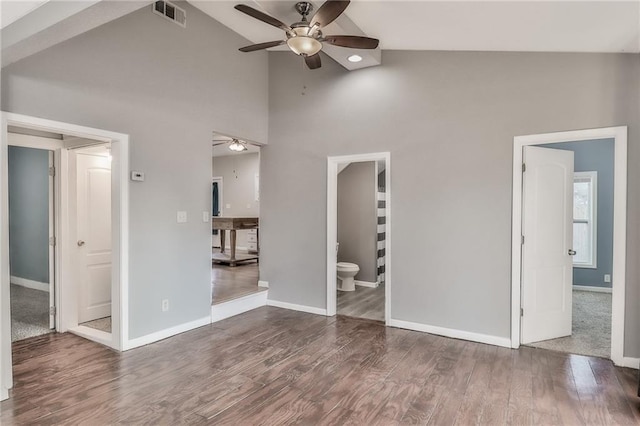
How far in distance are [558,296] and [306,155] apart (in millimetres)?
3483

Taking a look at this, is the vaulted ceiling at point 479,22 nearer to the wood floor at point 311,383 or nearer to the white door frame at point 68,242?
the white door frame at point 68,242

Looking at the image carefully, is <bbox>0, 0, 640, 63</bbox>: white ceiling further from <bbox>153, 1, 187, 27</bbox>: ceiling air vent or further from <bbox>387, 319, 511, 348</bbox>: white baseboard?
<bbox>387, 319, 511, 348</bbox>: white baseboard

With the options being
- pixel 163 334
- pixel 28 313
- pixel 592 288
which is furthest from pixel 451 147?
pixel 28 313

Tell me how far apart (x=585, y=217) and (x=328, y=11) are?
5992 mm

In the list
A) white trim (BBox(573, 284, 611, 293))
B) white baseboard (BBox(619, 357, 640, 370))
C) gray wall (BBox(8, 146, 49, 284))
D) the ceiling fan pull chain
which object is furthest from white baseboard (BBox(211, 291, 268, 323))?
white trim (BBox(573, 284, 611, 293))

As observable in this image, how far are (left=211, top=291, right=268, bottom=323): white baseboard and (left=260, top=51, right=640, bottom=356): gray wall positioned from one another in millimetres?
590

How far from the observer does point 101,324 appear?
13.7 ft

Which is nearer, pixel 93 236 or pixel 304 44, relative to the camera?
pixel 304 44

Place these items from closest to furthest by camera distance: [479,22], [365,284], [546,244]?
[479,22] < [546,244] < [365,284]

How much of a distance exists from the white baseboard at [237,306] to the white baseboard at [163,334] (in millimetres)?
137

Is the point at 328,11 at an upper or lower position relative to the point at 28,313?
upper

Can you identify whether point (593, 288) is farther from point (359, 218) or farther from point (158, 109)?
point (158, 109)

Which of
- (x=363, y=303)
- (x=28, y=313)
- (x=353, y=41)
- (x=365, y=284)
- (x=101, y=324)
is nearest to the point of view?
(x=353, y=41)

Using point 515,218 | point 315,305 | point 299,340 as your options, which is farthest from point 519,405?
point 315,305
